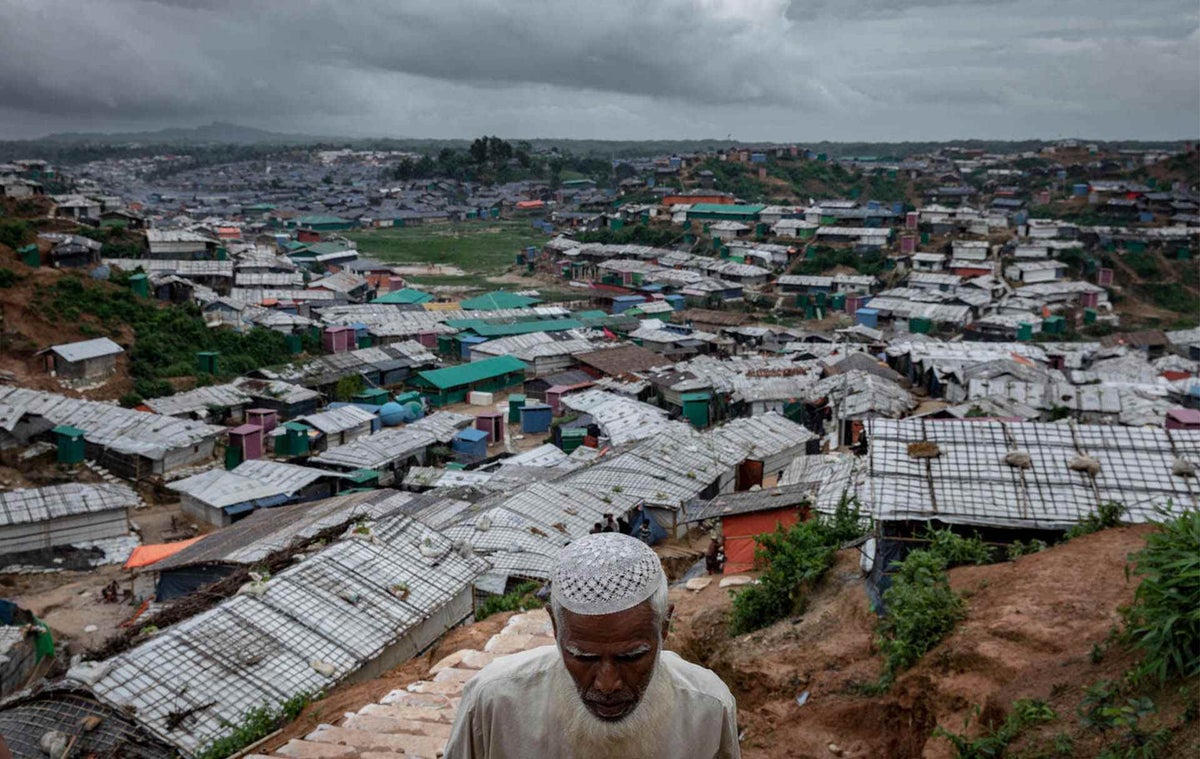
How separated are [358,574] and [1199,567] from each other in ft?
25.3

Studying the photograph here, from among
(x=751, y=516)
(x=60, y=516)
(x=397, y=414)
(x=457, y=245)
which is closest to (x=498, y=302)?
(x=397, y=414)

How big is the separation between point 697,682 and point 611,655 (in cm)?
30

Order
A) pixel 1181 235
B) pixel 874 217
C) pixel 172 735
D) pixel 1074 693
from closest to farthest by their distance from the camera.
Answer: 1. pixel 1074 693
2. pixel 172 735
3. pixel 1181 235
4. pixel 874 217

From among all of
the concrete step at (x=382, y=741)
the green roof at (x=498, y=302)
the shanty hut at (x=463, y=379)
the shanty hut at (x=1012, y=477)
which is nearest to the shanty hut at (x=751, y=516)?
the shanty hut at (x=1012, y=477)

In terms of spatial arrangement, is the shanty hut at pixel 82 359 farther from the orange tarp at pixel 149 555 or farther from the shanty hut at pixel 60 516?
the orange tarp at pixel 149 555

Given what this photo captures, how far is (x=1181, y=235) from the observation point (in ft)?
181

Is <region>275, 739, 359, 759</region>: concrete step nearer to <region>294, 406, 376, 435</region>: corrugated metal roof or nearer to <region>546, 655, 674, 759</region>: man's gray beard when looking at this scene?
<region>546, 655, 674, 759</region>: man's gray beard

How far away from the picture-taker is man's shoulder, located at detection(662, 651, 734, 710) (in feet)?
6.98

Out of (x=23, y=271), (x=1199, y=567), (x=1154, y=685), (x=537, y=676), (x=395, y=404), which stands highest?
(x=537, y=676)

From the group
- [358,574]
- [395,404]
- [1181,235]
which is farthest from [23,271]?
[1181,235]

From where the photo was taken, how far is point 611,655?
1974 millimetres

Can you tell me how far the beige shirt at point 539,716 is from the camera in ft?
6.82

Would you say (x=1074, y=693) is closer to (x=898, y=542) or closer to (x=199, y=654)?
(x=898, y=542)

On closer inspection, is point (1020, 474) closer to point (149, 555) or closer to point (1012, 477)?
point (1012, 477)
